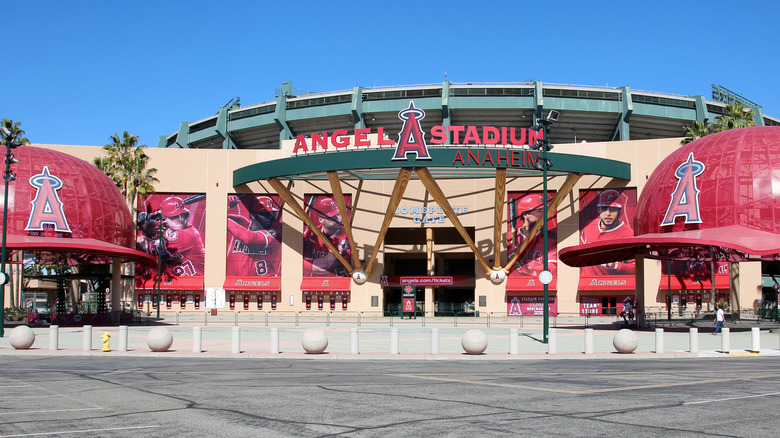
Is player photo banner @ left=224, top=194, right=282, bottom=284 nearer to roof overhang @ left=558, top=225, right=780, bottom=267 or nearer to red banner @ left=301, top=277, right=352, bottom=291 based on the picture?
red banner @ left=301, top=277, right=352, bottom=291

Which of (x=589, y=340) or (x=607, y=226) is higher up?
(x=607, y=226)

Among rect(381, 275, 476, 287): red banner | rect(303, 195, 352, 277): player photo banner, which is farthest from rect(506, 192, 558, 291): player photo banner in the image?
rect(303, 195, 352, 277): player photo banner

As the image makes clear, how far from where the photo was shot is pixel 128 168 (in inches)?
2470

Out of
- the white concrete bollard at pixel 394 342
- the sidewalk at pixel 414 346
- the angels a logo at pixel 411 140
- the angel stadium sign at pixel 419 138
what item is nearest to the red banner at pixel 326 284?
the angel stadium sign at pixel 419 138

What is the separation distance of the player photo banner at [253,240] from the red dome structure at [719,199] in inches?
1206

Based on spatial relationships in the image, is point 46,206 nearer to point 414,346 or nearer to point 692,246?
point 414,346

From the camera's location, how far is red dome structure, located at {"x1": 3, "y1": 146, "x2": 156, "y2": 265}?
39.7m

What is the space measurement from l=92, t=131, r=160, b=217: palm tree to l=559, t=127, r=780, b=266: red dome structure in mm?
39025

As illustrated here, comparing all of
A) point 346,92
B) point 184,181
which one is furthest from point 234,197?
point 346,92

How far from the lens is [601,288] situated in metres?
60.0

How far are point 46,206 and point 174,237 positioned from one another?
2386 centimetres

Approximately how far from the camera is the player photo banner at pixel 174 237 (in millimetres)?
63781

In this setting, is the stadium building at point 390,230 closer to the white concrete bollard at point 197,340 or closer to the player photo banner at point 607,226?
the player photo banner at point 607,226

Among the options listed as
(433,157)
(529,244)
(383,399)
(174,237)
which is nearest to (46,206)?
(174,237)
